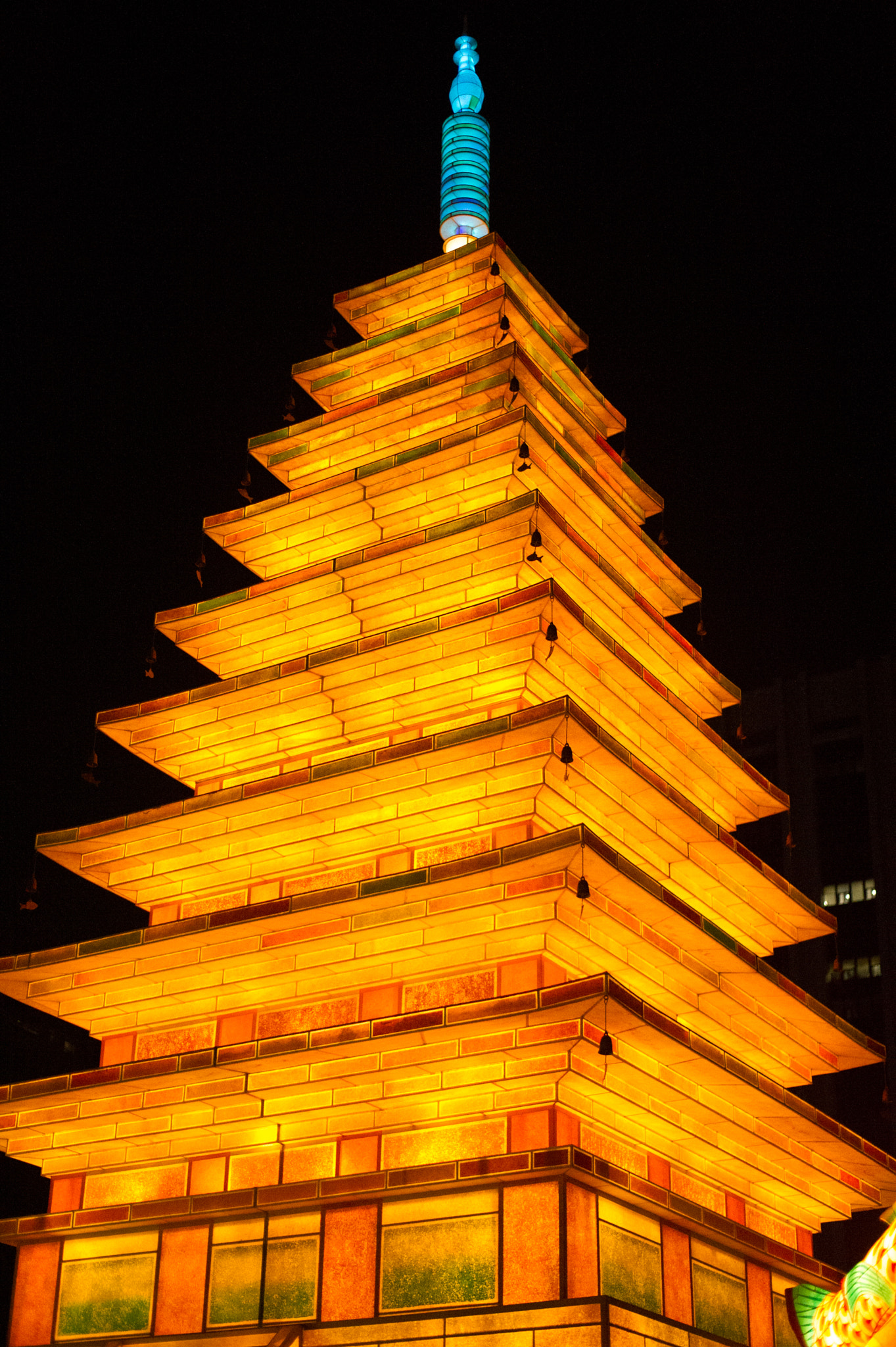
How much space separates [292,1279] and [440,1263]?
1.79m

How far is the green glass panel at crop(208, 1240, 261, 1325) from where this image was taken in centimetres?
1338

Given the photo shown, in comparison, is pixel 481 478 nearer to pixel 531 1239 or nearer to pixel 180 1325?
pixel 531 1239

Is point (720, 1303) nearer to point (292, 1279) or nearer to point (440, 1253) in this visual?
point (440, 1253)

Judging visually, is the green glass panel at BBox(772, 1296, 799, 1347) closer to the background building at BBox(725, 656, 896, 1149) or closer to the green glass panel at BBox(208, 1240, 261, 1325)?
the green glass panel at BBox(208, 1240, 261, 1325)

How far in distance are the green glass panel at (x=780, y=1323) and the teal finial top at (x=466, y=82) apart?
19.5m

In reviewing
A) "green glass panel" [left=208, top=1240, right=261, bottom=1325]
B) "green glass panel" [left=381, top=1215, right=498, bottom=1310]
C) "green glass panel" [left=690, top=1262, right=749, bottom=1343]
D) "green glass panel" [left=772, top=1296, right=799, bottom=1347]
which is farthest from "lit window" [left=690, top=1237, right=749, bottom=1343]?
"green glass panel" [left=208, top=1240, right=261, bottom=1325]

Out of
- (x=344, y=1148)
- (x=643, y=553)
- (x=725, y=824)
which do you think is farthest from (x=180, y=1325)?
(x=643, y=553)

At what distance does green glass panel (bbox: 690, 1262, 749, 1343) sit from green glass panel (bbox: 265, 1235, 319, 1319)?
3.94m

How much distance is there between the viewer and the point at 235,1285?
13547 millimetres

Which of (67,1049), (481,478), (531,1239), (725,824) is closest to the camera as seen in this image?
(531,1239)

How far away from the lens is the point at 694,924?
14.0 metres

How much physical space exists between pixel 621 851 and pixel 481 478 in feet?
16.8

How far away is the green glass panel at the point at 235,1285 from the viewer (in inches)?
527

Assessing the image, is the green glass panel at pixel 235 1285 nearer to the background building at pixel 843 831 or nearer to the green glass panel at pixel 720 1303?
the green glass panel at pixel 720 1303
